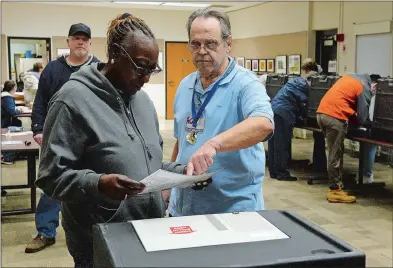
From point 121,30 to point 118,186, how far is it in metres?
0.42

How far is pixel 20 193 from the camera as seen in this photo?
5059mm

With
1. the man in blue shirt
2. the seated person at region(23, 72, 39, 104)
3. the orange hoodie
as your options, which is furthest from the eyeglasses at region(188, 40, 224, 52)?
the seated person at region(23, 72, 39, 104)

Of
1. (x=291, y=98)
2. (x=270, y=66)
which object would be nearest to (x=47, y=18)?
(x=270, y=66)

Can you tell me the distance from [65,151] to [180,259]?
1.64 feet

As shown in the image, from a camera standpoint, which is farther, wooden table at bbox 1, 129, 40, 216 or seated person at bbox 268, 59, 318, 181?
seated person at bbox 268, 59, 318, 181

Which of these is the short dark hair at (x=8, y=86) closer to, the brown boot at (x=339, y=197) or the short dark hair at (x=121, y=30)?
the brown boot at (x=339, y=197)

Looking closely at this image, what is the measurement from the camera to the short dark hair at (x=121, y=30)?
124 centimetres

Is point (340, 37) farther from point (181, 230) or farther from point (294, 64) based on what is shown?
point (181, 230)

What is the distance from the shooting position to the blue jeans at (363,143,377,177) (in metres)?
5.35

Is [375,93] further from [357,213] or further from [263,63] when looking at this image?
[263,63]

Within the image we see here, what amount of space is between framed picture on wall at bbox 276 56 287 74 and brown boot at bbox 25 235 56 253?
22.7 ft

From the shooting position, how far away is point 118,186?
3.59 feet

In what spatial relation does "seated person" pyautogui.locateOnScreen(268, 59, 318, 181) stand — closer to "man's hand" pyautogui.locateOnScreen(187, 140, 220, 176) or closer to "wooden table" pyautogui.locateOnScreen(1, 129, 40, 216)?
"wooden table" pyautogui.locateOnScreen(1, 129, 40, 216)

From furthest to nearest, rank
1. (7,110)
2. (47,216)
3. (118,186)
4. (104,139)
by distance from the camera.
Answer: (7,110), (47,216), (104,139), (118,186)
